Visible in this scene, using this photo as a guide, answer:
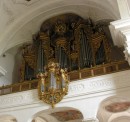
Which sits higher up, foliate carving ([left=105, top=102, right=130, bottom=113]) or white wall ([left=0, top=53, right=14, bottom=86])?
white wall ([left=0, top=53, right=14, bottom=86])

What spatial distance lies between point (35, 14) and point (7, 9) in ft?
3.59

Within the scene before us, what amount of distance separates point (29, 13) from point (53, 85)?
3.30 metres

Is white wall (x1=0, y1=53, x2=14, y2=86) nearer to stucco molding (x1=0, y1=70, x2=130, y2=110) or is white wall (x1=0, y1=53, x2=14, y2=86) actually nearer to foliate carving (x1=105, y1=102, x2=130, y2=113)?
stucco molding (x1=0, y1=70, x2=130, y2=110)

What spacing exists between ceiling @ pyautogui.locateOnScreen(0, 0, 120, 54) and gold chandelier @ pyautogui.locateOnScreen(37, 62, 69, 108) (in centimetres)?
247

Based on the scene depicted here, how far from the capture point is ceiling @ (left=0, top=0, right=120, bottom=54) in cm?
877

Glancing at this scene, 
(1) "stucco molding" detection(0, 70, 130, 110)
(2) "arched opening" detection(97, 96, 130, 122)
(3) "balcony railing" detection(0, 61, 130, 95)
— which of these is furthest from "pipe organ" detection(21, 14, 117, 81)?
(2) "arched opening" detection(97, 96, 130, 122)

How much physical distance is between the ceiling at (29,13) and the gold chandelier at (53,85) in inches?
97.1

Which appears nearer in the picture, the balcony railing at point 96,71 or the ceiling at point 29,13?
the balcony railing at point 96,71

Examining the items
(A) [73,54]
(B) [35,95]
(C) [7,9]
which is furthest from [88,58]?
(C) [7,9]

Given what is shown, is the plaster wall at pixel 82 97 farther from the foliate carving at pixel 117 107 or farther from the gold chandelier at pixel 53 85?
the foliate carving at pixel 117 107

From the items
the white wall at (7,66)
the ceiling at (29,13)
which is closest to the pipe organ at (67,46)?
the ceiling at (29,13)

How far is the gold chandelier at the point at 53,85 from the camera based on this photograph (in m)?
7.29

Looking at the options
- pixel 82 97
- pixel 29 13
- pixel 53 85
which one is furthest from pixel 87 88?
pixel 29 13

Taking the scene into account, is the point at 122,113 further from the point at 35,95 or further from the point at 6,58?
the point at 6,58
